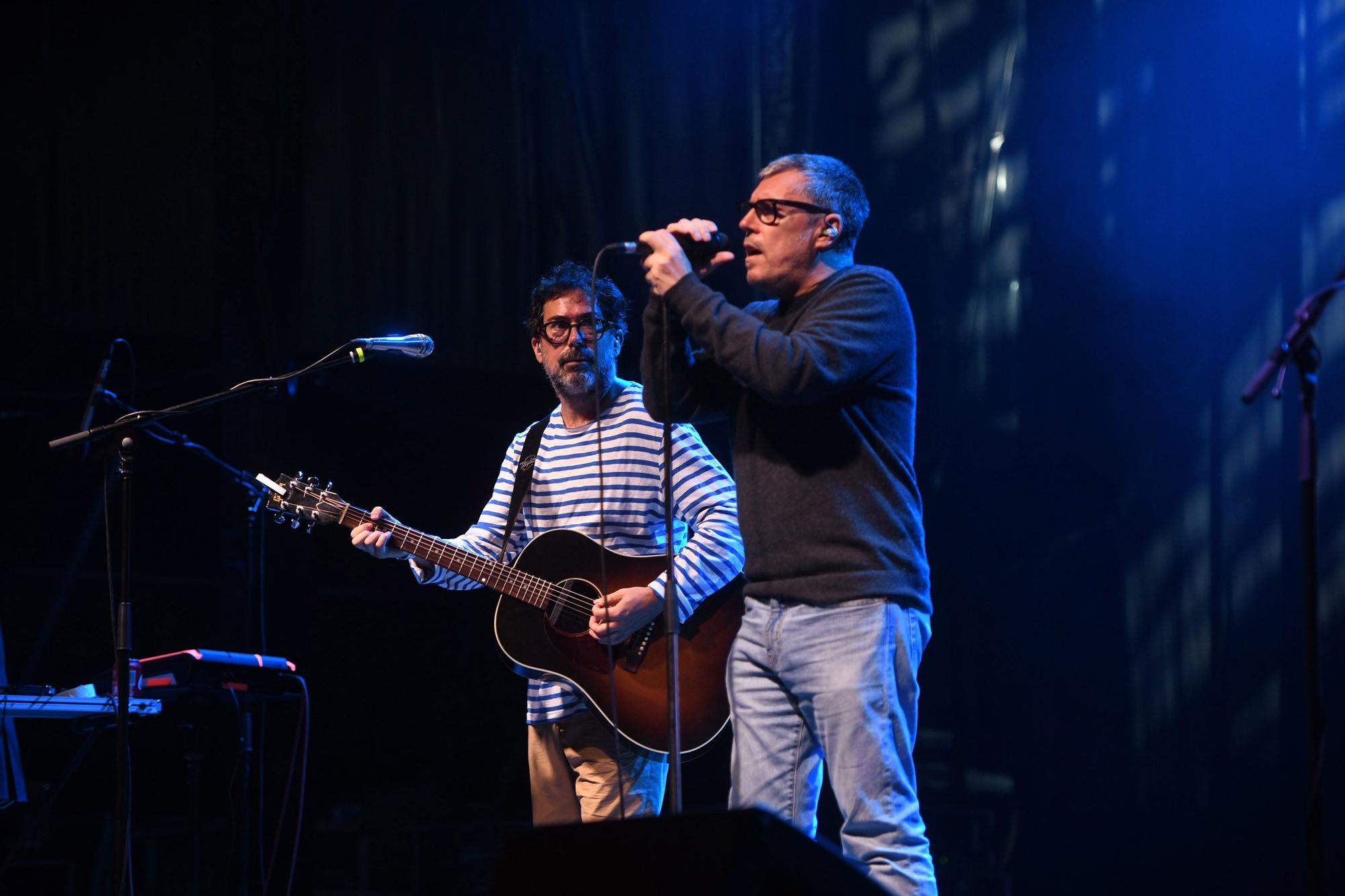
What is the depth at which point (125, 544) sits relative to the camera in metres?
3.29

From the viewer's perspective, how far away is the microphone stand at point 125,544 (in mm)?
3229

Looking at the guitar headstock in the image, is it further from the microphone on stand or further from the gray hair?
the gray hair

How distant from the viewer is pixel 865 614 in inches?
Answer: 103

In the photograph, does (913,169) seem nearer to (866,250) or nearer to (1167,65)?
(866,250)

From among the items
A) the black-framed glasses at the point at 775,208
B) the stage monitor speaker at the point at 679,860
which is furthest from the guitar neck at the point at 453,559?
the stage monitor speaker at the point at 679,860

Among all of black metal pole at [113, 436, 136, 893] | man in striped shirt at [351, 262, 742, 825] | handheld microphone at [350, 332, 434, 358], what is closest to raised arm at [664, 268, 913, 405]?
man in striped shirt at [351, 262, 742, 825]

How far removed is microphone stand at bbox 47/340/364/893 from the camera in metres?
3.23

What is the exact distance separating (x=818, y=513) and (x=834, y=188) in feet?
2.62

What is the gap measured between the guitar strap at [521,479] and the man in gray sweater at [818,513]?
1188 millimetres

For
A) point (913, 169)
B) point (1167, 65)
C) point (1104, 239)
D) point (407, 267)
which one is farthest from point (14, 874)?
point (1167, 65)

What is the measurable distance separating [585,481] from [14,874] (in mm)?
2843

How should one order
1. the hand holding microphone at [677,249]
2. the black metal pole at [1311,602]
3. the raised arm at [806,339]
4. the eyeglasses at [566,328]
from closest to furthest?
the black metal pole at [1311,602]
the raised arm at [806,339]
the hand holding microphone at [677,249]
the eyeglasses at [566,328]

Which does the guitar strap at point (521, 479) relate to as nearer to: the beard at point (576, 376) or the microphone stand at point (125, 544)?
the beard at point (576, 376)

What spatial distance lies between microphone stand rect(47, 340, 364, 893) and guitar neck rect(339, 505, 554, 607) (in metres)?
0.56
